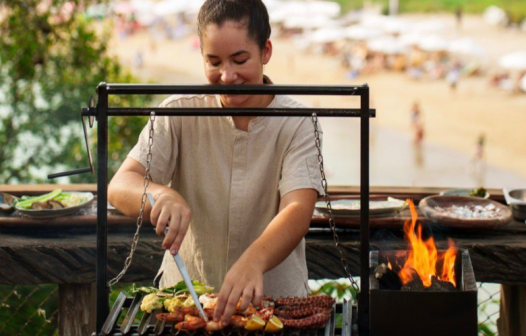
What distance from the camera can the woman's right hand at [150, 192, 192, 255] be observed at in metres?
1.92

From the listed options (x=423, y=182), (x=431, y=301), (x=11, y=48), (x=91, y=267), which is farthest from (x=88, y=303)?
(x=423, y=182)

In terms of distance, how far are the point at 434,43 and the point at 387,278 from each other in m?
27.5

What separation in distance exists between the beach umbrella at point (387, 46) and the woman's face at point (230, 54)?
90.6 ft

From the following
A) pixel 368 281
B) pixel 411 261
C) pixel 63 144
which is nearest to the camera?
pixel 368 281

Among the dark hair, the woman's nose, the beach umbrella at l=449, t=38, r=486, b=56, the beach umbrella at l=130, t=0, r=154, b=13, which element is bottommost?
the woman's nose

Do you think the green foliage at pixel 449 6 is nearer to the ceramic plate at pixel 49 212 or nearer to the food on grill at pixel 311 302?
the ceramic plate at pixel 49 212

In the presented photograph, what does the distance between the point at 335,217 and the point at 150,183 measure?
148 cm

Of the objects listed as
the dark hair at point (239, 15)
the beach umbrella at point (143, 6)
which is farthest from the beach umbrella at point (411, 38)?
the dark hair at point (239, 15)

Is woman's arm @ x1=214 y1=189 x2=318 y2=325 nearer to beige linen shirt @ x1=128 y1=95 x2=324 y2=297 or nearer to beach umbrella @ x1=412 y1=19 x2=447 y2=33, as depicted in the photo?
beige linen shirt @ x1=128 y1=95 x2=324 y2=297

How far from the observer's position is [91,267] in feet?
11.0

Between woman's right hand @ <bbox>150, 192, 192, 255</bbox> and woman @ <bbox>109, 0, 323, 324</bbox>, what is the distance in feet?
0.66

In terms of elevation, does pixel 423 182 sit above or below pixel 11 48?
below

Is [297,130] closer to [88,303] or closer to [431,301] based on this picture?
[431,301]

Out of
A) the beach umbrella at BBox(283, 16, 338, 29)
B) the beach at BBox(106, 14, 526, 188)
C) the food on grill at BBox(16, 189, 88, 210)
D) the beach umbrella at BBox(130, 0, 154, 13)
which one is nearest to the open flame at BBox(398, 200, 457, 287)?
the food on grill at BBox(16, 189, 88, 210)
